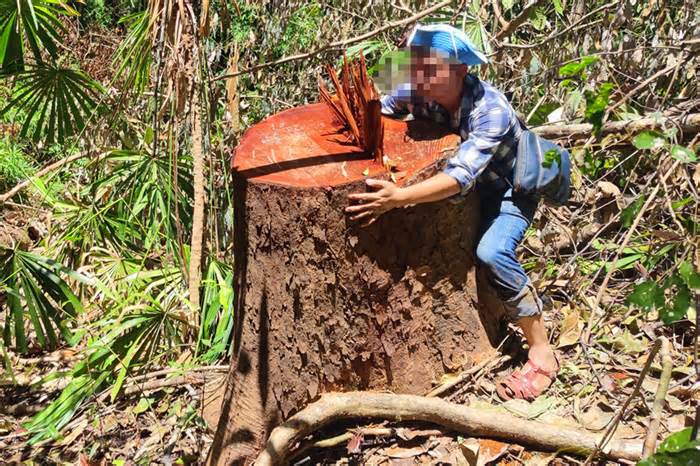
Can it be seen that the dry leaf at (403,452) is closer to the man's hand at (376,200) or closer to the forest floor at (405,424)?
the forest floor at (405,424)

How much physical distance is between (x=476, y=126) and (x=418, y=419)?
121cm

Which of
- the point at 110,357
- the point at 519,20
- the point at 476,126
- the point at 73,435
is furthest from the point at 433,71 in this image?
the point at 73,435

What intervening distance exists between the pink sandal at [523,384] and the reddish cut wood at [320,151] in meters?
1.08

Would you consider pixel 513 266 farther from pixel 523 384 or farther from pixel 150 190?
pixel 150 190

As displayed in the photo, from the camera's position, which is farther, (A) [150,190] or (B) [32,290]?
(A) [150,190]

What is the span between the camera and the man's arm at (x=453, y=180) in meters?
2.51

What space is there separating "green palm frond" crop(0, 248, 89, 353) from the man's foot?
2087 mm

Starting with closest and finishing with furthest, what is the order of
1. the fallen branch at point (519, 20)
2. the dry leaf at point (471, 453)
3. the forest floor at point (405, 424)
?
the dry leaf at point (471, 453) < the forest floor at point (405, 424) < the fallen branch at point (519, 20)

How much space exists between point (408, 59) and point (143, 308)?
1.75 meters

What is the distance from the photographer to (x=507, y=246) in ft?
9.68


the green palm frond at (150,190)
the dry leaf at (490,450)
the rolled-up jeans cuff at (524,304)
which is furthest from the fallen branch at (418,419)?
the green palm frond at (150,190)

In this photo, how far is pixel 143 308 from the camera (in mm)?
3453

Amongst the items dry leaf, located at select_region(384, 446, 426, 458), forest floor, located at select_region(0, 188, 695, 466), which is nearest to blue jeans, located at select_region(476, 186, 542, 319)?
forest floor, located at select_region(0, 188, 695, 466)

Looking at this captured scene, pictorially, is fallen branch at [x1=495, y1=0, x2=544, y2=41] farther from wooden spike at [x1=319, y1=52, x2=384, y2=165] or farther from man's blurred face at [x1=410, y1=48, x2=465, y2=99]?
wooden spike at [x1=319, y1=52, x2=384, y2=165]
